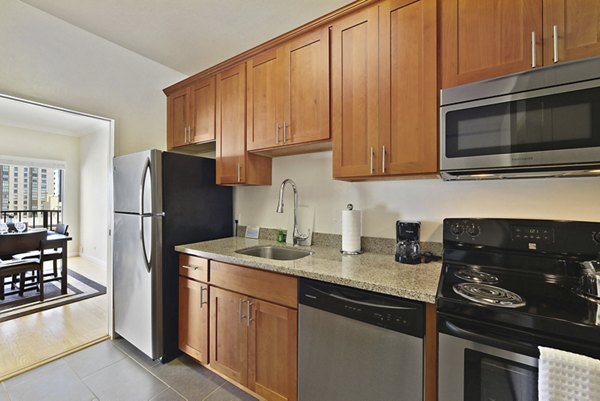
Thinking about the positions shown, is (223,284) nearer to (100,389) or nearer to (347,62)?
(100,389)

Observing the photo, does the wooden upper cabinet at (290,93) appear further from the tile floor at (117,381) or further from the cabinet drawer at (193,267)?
the tile floor at (117,381)

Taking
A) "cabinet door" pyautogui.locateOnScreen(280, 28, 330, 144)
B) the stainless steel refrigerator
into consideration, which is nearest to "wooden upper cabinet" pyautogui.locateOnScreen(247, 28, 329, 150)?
"cabinet door" pyautogui.locateOnScreen(280, 28, 330, 144)

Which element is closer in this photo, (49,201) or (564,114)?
(564,114)

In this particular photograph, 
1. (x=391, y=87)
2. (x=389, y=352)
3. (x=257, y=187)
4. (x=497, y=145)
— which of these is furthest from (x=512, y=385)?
(x=257, y=187)

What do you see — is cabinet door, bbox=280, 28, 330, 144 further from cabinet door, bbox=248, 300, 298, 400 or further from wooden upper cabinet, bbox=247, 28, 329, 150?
cabinet door, bbox=248, 300, 298, 400

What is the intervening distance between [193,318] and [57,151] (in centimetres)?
577

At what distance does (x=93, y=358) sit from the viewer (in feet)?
7.05

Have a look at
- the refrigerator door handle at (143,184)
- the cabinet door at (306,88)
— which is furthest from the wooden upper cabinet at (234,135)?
the refrigerator door handle at (143,184)

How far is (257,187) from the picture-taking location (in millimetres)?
2521

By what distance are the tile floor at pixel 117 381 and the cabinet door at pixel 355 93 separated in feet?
5.53

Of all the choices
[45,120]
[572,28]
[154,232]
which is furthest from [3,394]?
[45,120]

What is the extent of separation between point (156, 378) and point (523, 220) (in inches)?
99.0

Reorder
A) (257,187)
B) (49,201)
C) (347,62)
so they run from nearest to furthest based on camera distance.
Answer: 1. (347,62)
2. (257,187)
3. (49,201)

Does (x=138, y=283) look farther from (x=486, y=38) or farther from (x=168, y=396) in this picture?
(x=486, y=38)
